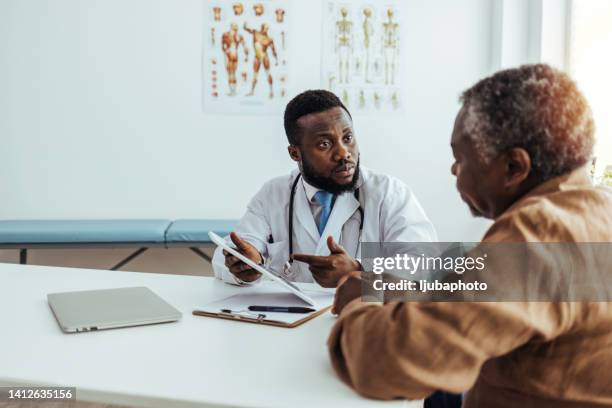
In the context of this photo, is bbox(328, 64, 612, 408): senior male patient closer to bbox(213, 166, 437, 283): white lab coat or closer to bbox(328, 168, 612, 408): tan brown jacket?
bbox(328, 168, 612, 408): tan brown jacket

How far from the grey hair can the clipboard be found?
59 centimetres

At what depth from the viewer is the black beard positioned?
1.86 meters

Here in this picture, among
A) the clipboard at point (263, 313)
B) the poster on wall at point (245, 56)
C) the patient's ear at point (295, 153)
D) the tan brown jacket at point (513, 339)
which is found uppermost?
the poster on wall at point (245, 56)

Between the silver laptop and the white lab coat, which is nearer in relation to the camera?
the silver laptop

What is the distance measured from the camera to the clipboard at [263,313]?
3.91 ft

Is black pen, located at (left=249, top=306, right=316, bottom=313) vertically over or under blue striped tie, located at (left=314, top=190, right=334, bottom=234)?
under

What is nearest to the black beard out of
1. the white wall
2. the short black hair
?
the short black hair

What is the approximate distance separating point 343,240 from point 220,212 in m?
2.14

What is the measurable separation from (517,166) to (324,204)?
3.82ft

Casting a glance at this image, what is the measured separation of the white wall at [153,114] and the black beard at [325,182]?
196 cm

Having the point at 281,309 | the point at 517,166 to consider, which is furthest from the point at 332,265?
the point at 517,166

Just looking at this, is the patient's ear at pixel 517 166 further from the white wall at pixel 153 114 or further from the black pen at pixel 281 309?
the white wall at pixel 153 114

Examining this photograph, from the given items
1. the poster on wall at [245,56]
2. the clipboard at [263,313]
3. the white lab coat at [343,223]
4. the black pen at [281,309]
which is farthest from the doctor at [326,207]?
the poster on wall at [245,56]

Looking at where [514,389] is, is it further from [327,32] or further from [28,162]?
[28,162]
